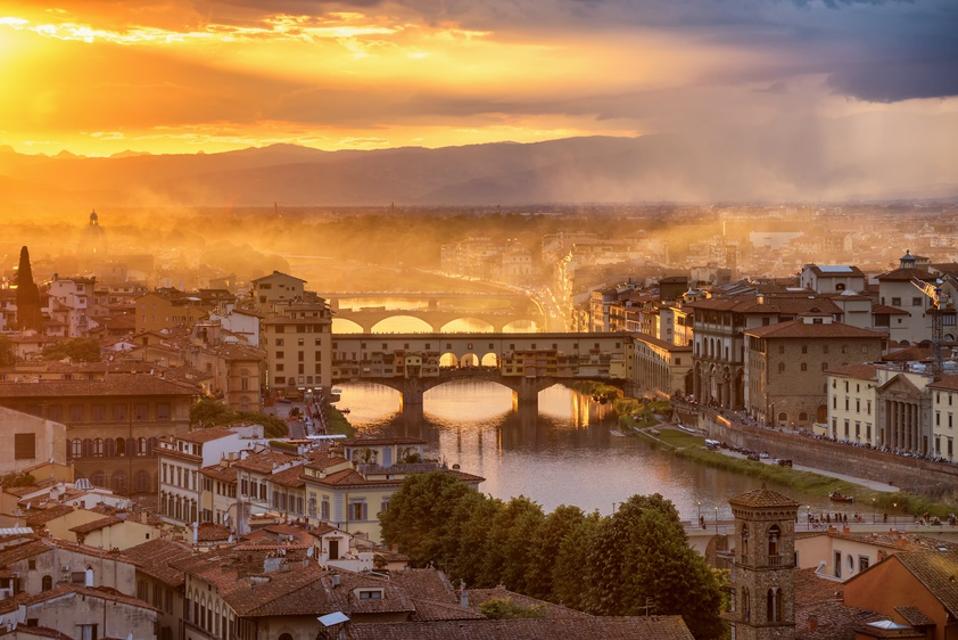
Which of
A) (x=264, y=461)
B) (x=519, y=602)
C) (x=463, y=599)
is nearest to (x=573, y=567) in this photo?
(x=519, y=602)

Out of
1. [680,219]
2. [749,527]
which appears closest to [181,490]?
[749,527]

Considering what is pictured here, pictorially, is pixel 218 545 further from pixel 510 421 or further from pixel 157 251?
pixel 157 251

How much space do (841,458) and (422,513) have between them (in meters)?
17.1

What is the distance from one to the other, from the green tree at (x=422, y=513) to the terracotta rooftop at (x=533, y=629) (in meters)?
7.59

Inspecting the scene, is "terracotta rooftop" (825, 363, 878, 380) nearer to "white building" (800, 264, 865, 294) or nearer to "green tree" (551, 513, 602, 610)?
"white building" (800, 264, 865, 294)

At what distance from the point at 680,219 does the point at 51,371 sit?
147 metres

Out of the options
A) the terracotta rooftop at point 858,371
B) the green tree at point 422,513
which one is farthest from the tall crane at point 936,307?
the green tree at point 422,513

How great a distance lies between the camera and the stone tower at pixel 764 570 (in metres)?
19.4

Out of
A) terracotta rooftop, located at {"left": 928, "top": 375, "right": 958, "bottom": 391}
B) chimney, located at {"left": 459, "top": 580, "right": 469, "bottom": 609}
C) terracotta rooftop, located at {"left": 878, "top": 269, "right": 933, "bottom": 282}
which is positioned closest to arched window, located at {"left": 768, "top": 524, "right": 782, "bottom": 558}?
chimney, located at {"left": 459, "top": 580, "right": 469, "bottom": 609}

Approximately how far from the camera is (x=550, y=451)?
155ft

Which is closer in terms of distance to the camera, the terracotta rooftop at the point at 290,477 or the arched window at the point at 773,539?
the arched window at the point at 773,539

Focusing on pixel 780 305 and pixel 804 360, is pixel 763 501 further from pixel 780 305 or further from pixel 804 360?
pixel 780 305

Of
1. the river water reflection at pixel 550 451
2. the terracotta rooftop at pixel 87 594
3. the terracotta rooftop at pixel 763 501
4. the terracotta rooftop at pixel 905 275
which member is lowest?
the river water reflection at pixel 550 451

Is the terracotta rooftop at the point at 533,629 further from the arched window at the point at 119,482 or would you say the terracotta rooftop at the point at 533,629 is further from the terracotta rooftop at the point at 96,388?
the terracotta rooftop at the point at 96,388
